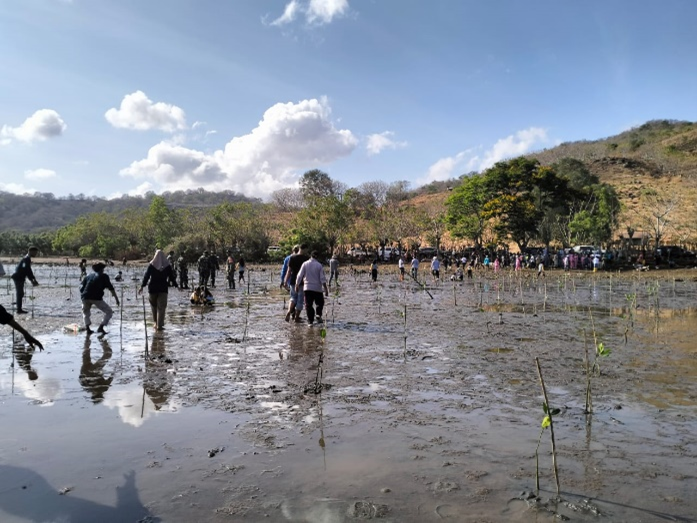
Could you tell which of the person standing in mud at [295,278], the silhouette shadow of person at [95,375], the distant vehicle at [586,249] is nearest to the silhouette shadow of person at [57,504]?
the silhouette shadow of person at [95,375]

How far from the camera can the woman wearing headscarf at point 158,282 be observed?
10.9m

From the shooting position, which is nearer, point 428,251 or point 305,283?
point 305,283

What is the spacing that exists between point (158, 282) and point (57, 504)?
24.8 ft

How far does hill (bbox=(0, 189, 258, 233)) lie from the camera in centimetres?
13862

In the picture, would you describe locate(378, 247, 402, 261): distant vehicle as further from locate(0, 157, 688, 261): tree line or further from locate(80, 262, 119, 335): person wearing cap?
locate(80, 262, 119, 335): person wearing cap

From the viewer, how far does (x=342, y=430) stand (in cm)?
513

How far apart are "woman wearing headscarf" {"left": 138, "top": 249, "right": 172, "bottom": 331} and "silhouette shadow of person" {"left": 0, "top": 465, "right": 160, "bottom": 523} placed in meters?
7.01

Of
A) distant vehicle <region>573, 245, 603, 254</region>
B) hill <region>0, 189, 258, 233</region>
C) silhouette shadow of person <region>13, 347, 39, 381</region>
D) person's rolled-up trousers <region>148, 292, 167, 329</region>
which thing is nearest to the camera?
silhouette shadow of person <region>13, 347, 39, 381</region>

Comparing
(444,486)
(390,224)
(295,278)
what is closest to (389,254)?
(390,224)

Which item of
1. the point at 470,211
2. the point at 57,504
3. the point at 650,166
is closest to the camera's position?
the point at 57,504

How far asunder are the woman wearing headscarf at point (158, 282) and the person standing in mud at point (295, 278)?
8.63ft

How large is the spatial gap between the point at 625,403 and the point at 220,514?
4.66m

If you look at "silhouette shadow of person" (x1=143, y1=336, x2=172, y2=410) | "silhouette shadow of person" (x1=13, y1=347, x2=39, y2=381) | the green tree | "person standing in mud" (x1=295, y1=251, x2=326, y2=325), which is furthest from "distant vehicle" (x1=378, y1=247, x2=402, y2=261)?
"silhouette shadow of person" (x1=13, y1=347, x2=39, y2=381)

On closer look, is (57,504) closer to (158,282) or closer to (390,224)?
(158,282)
